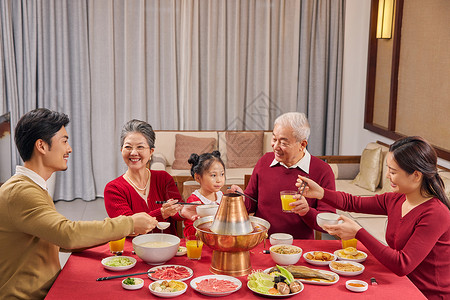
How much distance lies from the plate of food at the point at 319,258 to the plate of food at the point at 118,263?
0.73 meters

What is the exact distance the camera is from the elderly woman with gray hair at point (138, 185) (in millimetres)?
2641

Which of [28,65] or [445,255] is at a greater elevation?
[28,65]

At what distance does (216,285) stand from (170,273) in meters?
0.21

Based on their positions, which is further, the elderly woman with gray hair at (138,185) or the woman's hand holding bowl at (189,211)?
the elderly woman with gray hair at (138,185)

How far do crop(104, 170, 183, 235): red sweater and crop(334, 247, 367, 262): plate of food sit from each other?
33.5 inches

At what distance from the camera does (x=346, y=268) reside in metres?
2.16

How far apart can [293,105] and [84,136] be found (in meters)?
2.45

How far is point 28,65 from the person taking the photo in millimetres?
5746

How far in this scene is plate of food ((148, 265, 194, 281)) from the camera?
2.07 metres

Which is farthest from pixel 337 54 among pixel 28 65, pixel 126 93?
pixel 28 65

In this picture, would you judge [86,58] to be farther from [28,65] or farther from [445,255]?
[445,255]

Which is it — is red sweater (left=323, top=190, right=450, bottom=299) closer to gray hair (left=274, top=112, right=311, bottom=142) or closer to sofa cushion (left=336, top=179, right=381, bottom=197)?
gray hair (left=274, top=112, right=311, bottom=142)

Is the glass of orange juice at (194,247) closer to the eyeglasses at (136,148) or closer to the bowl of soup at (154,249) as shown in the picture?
the bowl of soup at (154,249)

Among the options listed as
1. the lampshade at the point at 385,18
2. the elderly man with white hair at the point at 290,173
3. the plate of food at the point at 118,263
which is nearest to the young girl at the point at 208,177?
the elderly man with white hair at the point at 290,173
